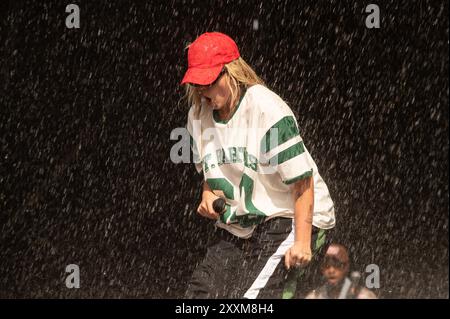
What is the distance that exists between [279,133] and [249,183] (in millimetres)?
269

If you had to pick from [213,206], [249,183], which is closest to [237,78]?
[249,183]

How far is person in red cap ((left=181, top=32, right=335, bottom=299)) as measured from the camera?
4816 mm

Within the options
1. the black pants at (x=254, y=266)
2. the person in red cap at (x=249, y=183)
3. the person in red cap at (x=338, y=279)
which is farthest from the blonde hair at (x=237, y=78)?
the person in red cap at (x=338, y=279)

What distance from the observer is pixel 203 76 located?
4.82 meters

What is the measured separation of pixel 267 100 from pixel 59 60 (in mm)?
2310

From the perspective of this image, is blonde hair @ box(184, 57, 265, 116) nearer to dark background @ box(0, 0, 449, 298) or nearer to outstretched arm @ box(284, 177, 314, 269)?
outstretched arm @ box(284, 177, 314, 269)

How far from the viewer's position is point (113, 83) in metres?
6.98

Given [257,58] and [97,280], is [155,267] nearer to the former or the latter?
[97,280]

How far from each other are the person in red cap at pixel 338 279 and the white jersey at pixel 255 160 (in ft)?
4.72

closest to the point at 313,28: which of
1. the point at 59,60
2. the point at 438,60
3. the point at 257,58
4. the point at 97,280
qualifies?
the point at 257,58

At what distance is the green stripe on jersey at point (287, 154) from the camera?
480 cm

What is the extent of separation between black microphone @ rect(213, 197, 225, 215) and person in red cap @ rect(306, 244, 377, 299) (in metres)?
1.51
